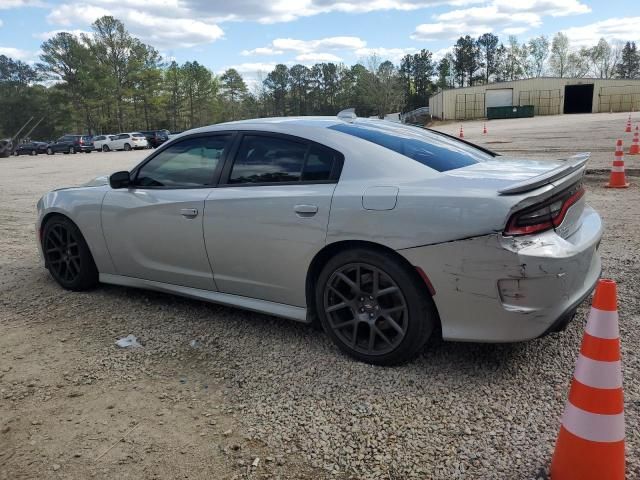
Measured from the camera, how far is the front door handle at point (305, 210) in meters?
3.19

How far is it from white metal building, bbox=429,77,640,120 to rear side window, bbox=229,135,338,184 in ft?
222

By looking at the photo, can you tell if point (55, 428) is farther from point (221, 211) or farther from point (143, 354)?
point (221, 211)

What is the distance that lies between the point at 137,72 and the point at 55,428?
73.5m

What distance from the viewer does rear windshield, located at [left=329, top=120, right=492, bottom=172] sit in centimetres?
330

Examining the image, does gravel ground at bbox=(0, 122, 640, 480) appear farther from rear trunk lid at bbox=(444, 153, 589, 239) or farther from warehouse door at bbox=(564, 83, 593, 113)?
warehouse door at bbox=(564, 83, 593, 113)

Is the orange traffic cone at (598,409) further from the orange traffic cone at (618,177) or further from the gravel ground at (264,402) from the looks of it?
the orange traffic cone at (618,177)

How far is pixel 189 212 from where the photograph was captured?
3.78 meters

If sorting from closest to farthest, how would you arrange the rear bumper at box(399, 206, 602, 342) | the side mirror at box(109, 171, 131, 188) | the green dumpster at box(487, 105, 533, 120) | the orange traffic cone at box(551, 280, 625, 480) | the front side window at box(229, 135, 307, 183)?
the orange traffic cone at box(551, 280, 625, 480), the rear bumper at box(399, 206, 602, 342), the front side window at box(229, 135, 307, 183), the side mirror at box(109, 171, 131, 188), the green dumpster at box(487, 105, 533, 120)

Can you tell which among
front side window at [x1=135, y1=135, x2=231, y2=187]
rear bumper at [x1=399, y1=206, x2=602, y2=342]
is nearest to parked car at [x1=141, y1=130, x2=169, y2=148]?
front side window at [x1=135, y1=135, x2=231, y2=187]

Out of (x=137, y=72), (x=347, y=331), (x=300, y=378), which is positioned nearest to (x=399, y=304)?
(x=347, y=331)

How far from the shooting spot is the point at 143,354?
3.52 metres

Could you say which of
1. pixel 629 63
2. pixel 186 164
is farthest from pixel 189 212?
pixel 629 63

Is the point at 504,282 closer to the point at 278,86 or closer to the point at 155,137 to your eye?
the point at 155,137

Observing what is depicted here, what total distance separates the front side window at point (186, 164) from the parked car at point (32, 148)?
47131mm
